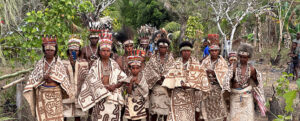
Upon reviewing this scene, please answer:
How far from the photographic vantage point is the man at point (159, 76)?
6535 millimetres

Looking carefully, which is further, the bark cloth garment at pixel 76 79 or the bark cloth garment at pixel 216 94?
the bark cloth garment at pixel 216 94

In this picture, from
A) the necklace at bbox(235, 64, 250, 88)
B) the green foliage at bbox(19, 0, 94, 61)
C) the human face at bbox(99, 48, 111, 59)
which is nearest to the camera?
the human face at bbox(99, 48, 111, 59)

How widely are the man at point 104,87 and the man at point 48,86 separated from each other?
401 mm

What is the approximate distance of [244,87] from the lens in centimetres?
598

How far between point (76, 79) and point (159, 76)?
1.59 m

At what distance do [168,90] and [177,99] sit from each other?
0.29 m

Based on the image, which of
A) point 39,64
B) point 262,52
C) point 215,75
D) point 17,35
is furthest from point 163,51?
point 262,52

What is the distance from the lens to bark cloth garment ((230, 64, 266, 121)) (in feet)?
19.5

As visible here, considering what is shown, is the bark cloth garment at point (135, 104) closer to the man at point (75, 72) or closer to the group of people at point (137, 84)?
the group of people at point (137, 84)

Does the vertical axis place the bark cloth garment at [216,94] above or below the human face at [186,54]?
below

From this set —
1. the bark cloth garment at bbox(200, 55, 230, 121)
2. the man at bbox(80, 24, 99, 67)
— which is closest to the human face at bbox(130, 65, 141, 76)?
the man at bbox(80, 24, 99, 67)

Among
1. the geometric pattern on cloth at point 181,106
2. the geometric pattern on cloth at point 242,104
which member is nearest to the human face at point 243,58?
the geometric pattern on cloth at point 242,104

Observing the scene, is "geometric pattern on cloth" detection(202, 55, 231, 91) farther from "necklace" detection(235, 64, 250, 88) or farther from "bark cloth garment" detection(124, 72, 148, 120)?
"bark cloth garment" detection(124, 72, 148, 120)

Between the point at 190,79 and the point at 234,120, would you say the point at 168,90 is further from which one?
the point at 234,120
